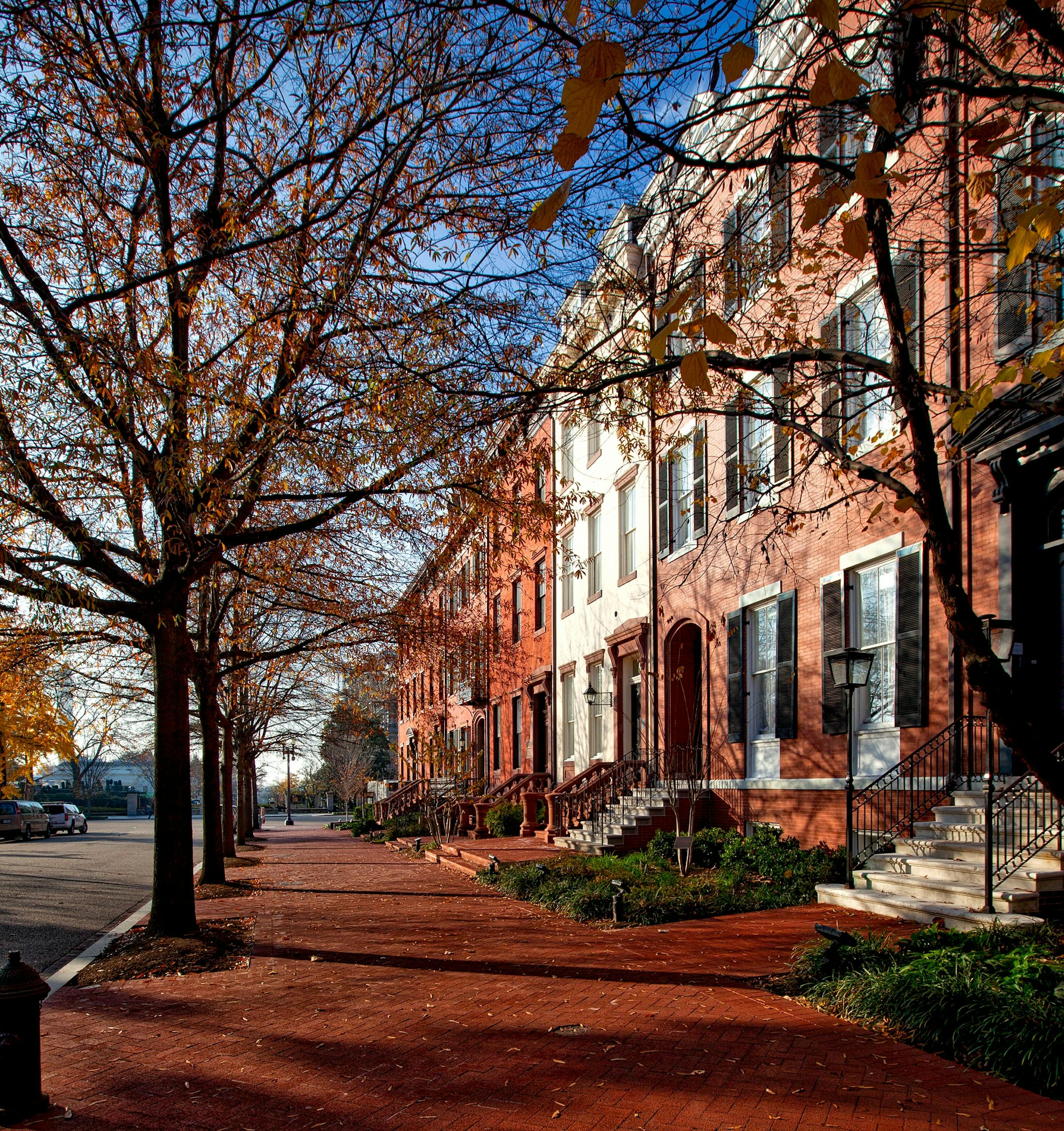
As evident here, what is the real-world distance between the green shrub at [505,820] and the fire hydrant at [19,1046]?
19750 mm

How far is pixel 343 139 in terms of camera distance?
359 inches

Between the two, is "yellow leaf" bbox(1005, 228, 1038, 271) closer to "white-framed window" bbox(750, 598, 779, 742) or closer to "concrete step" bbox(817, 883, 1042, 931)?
"concrete step" bbox(817, 883, 1042, 931)

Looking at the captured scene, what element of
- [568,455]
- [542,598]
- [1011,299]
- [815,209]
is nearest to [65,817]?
[542,598]

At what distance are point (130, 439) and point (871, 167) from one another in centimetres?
736

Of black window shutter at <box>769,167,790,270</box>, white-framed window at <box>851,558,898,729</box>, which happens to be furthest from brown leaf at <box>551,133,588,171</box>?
white-framed window at <box>851,558,898,729</box>

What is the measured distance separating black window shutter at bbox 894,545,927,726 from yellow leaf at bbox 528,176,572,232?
9.63 metres

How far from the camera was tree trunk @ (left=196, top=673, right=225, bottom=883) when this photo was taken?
17547 mm

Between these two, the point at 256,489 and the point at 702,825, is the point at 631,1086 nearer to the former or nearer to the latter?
the point at 256,489

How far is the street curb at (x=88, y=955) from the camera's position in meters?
9.19

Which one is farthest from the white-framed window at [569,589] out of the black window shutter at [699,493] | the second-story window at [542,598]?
the black window shutter at [699,493]

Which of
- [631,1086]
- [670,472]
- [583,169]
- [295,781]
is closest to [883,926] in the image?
[631,1086]

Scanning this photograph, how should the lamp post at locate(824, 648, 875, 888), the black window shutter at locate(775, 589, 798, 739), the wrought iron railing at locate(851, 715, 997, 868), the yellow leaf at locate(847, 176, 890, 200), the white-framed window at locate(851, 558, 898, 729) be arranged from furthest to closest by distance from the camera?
the black window shutter at locate(775, 589, 798, 739) → the white-framed window at locate(851, 558, 898, 729) → the lamp post at locate(824, 648, 875, 888) → the wrought iron railing at locate(851, 715, 997, 868) → the yellow leaf at locate(847, 176, 890, 200)

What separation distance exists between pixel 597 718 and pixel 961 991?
57.0ft

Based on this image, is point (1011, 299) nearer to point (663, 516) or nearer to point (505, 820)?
point (663, 516)
